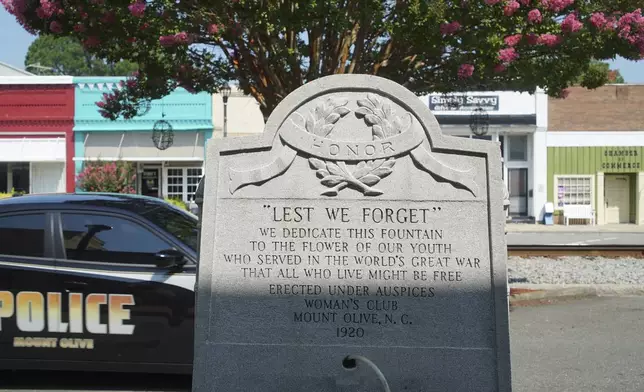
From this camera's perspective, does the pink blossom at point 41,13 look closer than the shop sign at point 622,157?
Yes

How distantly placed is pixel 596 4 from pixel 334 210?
676 cm

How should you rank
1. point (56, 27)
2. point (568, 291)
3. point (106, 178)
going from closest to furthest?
1. point (56, 27)
2. point (568, 291)
3. point (106, 178)

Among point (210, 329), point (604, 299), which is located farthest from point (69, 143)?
point (210, 329)

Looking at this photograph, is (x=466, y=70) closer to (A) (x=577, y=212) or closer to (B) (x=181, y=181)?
(B) (x=181, y=181)

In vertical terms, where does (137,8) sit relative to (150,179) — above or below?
above

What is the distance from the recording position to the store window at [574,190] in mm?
34375

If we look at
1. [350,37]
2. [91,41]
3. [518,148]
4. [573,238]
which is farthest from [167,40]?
[518,148]

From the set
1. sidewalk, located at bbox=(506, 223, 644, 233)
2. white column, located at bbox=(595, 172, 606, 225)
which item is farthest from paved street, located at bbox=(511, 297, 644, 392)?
white column, located at bbox=(595, 172, 606, 225)

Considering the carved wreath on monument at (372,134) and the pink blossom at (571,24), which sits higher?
the pink blossom at (571,24)

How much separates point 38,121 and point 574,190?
23086mm

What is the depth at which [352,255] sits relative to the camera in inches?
171

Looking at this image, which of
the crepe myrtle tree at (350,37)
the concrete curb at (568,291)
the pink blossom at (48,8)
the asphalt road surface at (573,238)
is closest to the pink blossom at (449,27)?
the crepe myrtle tree at (350,37)

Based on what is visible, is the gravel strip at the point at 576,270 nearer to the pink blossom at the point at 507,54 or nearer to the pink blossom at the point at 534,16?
the pink blossom at the point at 507,54

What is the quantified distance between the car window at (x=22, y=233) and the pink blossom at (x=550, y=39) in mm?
6034
